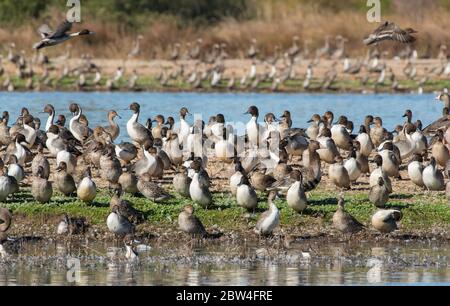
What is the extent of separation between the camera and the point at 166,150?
1902 centimetres

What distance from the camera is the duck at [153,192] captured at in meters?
15.9

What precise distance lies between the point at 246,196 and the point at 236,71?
2753 cm

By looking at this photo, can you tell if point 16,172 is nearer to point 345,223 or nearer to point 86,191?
point 86,191

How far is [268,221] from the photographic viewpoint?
48.0 ft

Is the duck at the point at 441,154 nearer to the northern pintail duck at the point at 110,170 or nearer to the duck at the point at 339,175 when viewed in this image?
the duck at the point at 339,175

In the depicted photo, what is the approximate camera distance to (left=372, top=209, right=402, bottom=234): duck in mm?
14695

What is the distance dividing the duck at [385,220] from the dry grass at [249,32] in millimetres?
30704

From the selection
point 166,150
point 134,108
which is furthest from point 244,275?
point 134,108

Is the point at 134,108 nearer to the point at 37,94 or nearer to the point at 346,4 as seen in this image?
the point at 37,94

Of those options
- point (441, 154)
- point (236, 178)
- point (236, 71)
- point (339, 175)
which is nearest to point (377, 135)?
point (441, 154)

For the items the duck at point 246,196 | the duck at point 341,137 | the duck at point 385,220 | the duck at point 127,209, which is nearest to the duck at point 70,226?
the duck at point 127,209

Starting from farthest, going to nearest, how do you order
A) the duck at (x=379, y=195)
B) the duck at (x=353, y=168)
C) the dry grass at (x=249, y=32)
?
the dry grass at (x=249, y=32), the duck at (x=353, y=168), the duck at (x=379, y=195)

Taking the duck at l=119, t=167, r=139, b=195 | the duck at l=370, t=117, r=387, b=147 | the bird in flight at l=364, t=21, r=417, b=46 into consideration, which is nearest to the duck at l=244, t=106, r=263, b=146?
the duck at l=370, t=117, r=387, b=147
